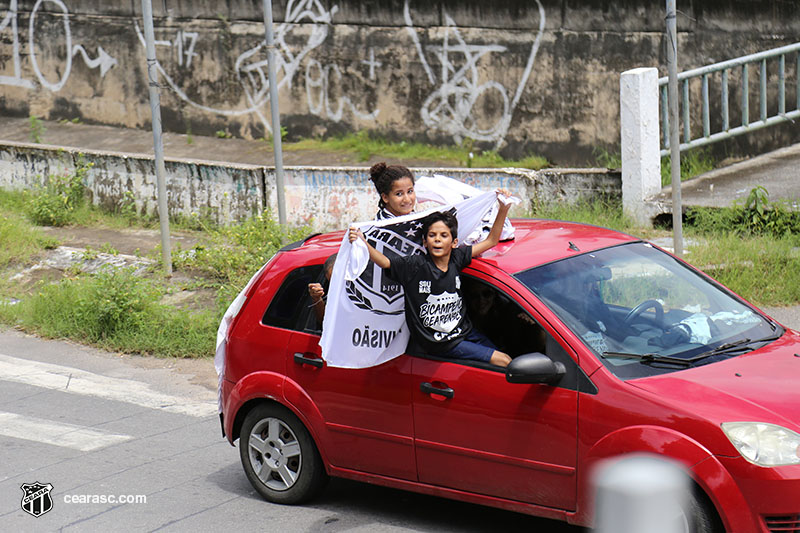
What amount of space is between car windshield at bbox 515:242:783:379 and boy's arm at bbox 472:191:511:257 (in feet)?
0.96

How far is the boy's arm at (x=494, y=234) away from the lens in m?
5.37

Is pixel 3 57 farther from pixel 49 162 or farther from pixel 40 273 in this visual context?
pixel 40 273

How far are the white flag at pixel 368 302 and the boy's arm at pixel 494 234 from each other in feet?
0.87

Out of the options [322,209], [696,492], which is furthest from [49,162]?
[696,492]

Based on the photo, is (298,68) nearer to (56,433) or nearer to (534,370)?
(56,433)

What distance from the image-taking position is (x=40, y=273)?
11789mm

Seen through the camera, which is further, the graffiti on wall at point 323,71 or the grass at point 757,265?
the graffiti on wall at point 323,71

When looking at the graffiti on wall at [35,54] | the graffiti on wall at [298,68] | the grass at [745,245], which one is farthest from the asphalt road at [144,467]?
the graffiti on wall at [35,54]

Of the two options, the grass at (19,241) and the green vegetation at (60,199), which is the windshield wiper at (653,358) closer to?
the grass at (19,241)

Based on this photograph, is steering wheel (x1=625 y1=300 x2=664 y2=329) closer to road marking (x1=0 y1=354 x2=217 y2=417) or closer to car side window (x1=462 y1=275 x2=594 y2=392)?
car side window (x1=462 y1=275 x2=594 y2=392)

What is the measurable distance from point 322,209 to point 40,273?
10.9 feet

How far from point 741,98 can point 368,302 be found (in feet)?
27.6

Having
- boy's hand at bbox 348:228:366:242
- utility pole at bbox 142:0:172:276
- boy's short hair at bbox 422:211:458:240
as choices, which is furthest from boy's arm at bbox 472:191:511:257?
utility pole at bbox 142:0:172:276

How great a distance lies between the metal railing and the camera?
1181cm
